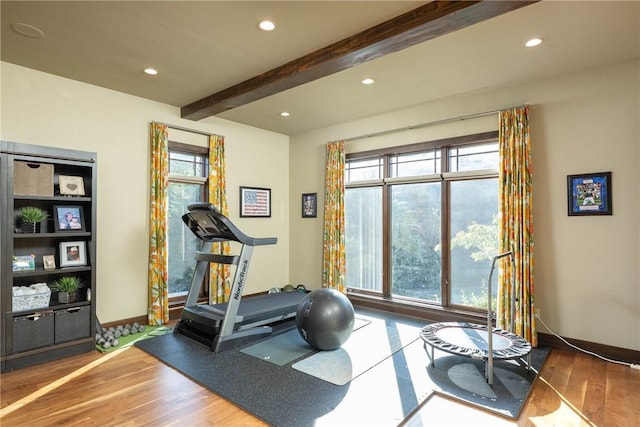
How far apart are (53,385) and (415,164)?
4.93m

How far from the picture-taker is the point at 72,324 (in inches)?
145

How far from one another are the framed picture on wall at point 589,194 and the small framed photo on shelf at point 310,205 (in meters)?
3.80

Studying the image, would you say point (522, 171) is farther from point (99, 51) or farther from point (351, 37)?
point (99, 51)

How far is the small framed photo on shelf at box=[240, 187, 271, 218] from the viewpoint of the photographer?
6020 mm

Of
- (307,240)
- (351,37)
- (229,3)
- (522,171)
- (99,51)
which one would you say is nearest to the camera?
(229,3)

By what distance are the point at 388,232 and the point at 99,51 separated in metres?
4.34

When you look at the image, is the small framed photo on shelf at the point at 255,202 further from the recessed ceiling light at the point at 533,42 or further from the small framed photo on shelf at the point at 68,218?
the recessed ceiling light at the point at 533,42

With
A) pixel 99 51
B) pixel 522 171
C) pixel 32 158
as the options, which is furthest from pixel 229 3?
pixel 522 171

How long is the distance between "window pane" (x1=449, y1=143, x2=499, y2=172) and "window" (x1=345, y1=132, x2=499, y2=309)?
12mm

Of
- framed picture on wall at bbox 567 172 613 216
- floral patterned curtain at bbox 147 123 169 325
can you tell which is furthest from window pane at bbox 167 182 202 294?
framed picture on wall at bbox 567 172 613 216

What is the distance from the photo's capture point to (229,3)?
267cm

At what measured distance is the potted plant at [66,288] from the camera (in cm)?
370

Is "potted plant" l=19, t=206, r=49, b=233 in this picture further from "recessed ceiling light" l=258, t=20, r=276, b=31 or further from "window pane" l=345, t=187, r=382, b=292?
"window pane" l=345, t=187, r=382, b=292

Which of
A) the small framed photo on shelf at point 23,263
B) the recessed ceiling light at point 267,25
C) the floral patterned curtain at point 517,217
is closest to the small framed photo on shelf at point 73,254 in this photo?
the small framed photo on shelf at point 23,263
